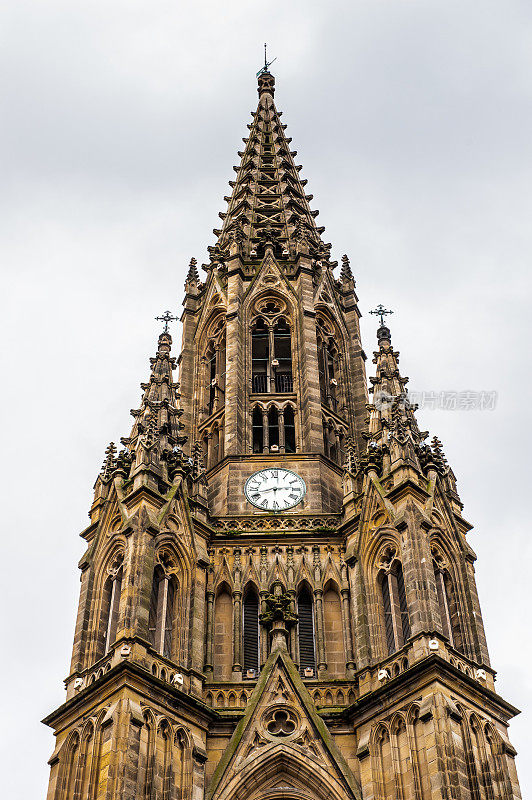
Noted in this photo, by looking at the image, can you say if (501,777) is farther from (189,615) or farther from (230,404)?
(230,404)

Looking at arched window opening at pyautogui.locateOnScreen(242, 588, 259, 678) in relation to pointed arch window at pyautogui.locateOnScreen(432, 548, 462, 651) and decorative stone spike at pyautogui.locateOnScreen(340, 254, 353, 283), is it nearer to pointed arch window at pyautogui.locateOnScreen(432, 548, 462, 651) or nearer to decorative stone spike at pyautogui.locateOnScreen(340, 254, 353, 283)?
pointed arch window at pyautogui.locateOnScreen(432, 548, 462, 651)

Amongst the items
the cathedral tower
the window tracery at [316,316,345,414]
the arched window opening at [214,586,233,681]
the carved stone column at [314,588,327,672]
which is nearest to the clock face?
the cathedral tower

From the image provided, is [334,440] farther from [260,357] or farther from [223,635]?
[223,635]

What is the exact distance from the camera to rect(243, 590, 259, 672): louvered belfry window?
40469 millimetres

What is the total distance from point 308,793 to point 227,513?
12.0 m

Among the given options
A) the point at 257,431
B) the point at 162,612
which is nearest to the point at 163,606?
the point at 162,612

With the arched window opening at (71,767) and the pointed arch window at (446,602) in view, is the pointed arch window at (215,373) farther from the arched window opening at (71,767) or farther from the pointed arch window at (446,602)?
the arched window opening at (71,767)

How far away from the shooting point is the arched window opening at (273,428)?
161 ft

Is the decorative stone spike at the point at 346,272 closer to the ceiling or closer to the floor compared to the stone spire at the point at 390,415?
closer to the ceiling

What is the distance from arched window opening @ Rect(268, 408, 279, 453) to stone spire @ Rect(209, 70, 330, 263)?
31.2 feet

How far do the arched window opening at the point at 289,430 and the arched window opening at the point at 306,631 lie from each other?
8.34 meters

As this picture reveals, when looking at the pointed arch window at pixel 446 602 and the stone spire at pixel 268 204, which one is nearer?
the pointed arch window at pixel 446 602

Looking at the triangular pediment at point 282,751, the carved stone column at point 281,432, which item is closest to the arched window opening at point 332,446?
the carved stone column at point 281,432

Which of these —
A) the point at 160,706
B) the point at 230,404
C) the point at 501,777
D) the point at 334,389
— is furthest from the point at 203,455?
the point at 501,777
